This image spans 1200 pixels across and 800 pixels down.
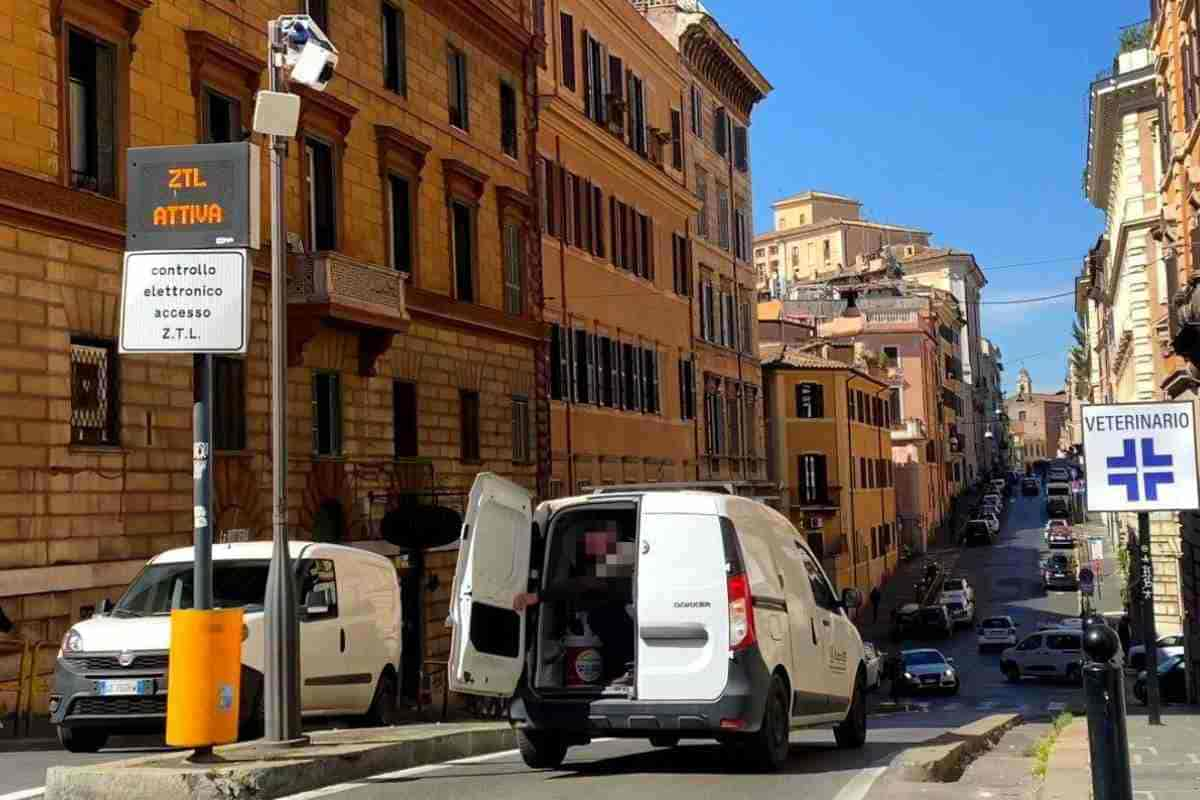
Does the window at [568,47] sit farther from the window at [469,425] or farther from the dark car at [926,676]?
the dark car at [926,676]

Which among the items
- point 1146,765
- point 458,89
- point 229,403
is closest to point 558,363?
point 458,89

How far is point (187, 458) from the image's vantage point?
2502 centimetres

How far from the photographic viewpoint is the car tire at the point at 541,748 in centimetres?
1283

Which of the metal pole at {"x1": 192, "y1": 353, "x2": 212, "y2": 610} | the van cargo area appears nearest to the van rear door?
the van cargo area

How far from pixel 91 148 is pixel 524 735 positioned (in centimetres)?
1338

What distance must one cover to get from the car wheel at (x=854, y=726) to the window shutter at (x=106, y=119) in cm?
1291

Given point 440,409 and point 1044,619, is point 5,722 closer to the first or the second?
point 440,409

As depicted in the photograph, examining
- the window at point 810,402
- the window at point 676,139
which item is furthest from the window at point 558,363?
the window at point 810,402

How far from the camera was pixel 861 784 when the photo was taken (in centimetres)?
1159

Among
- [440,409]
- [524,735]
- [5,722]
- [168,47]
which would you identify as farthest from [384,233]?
[524,735]

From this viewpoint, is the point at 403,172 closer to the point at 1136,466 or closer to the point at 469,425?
the point at 469,425

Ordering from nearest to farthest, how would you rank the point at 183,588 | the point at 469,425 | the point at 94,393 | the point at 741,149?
the point at 183,588 < the point at 94,393 < the point at 469,425 < the point at 741,149

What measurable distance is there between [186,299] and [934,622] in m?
58.7

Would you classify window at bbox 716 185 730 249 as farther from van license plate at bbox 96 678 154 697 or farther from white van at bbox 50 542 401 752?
van license plate at bbox 96 678 154 697
